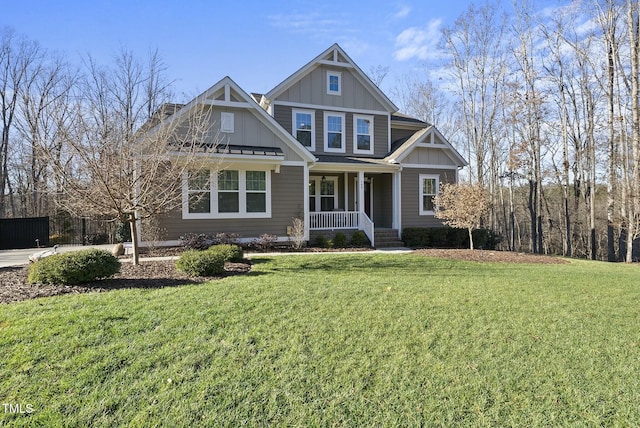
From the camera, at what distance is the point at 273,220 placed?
1260 centimetres

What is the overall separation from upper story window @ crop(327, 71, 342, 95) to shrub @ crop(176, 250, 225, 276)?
10992mm

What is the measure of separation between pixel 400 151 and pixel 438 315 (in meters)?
11.1

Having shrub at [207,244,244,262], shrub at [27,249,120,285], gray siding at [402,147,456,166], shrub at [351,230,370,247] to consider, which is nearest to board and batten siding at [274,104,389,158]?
gray siding at [402,147,456,166]

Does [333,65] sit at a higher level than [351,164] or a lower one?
higher

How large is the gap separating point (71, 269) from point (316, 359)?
4.97m

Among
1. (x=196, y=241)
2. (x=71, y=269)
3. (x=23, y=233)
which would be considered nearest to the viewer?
(x=71, y=269)

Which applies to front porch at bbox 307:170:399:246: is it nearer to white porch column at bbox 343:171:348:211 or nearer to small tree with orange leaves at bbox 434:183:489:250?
white porch column at bbox 343:171:348:211

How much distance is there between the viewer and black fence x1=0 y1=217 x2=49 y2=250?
1593 cm

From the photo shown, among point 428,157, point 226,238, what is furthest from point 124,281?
point 428,157

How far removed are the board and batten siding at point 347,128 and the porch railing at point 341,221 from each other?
10.2 feet

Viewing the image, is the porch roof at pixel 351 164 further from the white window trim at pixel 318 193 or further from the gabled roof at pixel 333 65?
the gabled roof at pixel 333 65

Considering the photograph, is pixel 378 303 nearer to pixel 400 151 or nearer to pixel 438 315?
pixel 438 315

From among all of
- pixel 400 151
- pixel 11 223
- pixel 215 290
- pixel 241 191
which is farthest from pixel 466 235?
pixel 11 223

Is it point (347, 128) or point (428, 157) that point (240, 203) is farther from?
point (428, 157)
